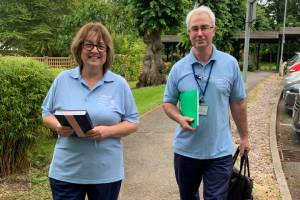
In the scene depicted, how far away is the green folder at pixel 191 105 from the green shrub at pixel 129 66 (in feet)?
84.1

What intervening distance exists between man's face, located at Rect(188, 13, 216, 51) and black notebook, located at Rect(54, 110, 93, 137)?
52.7 inches

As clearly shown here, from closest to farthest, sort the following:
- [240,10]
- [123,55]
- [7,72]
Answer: [7,72] < [123,55] < [240,10]

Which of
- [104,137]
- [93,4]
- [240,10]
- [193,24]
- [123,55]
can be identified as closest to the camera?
[104,137]

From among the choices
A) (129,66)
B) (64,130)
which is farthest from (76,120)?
(129,66)

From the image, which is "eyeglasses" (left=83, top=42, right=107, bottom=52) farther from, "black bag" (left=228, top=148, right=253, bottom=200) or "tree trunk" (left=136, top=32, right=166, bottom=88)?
"tree trunk" (left=136, top=32, right=166, bottom=88)

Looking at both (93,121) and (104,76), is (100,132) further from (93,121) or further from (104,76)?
(104,76)

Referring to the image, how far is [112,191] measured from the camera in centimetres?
349

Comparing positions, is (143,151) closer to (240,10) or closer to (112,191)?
(112,191)

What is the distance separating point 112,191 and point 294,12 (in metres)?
81.2

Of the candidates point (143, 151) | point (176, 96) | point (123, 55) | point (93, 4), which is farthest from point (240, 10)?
point (176, 96)

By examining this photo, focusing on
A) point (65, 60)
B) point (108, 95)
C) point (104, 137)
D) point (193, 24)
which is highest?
point (193, 24)

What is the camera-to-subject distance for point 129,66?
31.5 meters

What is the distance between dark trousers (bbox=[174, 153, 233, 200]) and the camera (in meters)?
4.07

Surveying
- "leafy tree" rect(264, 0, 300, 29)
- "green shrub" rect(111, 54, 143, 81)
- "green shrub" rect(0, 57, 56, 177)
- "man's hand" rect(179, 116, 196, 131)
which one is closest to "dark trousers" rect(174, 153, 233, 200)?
"man's hand" rect(179, 116, 196, 131)
